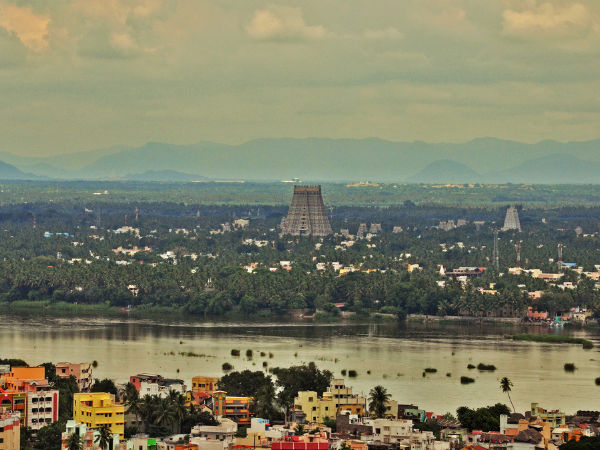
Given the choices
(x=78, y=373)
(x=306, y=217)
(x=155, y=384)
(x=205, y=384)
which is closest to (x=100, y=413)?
(x=155, y=384)

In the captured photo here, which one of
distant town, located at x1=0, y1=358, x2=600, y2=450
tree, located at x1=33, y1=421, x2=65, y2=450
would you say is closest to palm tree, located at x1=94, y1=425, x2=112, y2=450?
distant town, located at x1=0, y1=358, x2=600, y2=450

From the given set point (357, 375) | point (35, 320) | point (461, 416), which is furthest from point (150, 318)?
point (461, 416)

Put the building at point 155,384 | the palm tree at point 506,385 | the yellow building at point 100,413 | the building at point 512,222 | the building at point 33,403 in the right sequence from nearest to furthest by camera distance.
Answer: the yellow building at point 100,413 < the building at point 33,403 < the building at point 155,384 < the palm tree at point 506,385 < the building at point 512,222

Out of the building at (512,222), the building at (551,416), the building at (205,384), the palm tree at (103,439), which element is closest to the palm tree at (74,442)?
the palm tree at (103,439)

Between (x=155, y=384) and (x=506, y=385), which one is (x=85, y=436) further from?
(x=506, y=385)

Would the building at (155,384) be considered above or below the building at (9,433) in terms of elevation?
above

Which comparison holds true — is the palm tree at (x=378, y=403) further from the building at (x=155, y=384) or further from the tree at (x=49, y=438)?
the tree at (x=49, y=438)
